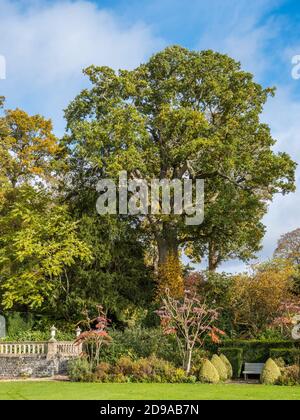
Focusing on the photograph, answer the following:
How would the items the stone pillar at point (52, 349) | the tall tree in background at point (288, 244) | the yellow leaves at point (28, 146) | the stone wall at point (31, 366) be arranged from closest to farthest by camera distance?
the stone wall at point (31, 366) < the stone pillar at point (52, 349) < the yellow leaves at point (28, 146) < the tall tree in background at point (288, 244)

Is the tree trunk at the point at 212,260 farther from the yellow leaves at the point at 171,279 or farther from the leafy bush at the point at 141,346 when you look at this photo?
the leafy bush at the point at 141,346

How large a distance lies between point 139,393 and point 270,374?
237 inches

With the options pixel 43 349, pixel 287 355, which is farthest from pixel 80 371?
pixel 287 355

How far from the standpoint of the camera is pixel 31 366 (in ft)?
80.7

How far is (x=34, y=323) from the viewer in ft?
101

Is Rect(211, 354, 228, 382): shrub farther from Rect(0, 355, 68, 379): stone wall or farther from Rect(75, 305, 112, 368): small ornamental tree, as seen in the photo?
Rect(0, 355, 68, 379): stone wall

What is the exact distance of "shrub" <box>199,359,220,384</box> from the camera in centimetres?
2027

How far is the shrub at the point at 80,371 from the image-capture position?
69.0 ft

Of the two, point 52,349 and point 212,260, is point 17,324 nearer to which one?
point 52,349

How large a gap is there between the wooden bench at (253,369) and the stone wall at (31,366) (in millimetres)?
7171

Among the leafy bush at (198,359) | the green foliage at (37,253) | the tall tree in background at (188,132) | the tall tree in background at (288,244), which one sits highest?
the tall tree in background at (188,132)

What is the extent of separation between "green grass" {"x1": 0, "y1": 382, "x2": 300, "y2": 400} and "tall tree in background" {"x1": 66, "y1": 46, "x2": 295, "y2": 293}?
1308cm

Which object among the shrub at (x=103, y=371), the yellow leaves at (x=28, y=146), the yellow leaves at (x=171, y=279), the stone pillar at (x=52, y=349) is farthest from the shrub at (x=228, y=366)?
the yellow leaves at (x=28, y=146)
